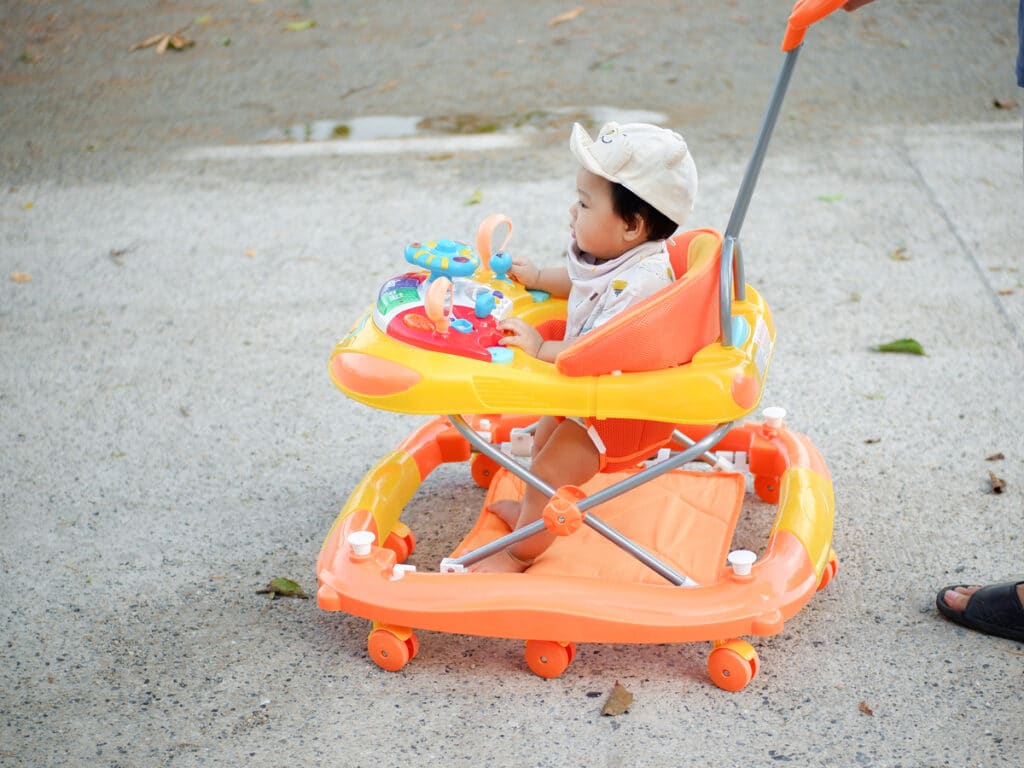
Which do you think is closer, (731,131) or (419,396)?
(419,396)

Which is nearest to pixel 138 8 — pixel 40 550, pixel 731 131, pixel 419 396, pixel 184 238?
pixel 184 238

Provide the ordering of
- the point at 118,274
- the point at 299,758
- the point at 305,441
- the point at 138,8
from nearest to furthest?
the point at 299,758 → the point at 305,441 → the point at 118,274 → the point at 138,8

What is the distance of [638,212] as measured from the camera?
2.62 meters

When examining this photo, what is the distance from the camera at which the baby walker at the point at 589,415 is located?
2443 mm

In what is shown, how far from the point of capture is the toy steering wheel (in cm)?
268

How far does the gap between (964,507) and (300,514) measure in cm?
183

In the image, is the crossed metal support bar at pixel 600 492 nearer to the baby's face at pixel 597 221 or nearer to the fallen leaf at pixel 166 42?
the baby's face at pixel 597 221

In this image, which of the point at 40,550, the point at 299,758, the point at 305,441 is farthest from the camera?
the point at 305,441

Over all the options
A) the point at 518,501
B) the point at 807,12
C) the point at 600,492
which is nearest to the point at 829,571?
the point at 600,492

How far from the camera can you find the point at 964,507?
317 centimetres

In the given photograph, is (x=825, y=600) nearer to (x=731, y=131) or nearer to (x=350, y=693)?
(x=350, y=693)

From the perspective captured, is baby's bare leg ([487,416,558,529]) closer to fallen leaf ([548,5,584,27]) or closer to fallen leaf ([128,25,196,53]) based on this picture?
fallen leaf ([548,5,584,27])

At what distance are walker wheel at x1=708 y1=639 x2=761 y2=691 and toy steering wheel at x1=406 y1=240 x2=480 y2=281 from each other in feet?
3.35

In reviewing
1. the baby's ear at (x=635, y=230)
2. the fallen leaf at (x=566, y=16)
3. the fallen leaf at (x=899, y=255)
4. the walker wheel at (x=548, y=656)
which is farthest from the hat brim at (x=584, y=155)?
the fallen leaf at (x=566, y=16)
